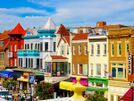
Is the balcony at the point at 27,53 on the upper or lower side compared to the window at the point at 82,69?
upper

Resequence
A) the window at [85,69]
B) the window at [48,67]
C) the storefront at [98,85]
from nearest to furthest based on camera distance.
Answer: the storefront at [98,85], the window at [85,69], the window at [48,67]

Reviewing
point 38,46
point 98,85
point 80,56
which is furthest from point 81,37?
point 38,46

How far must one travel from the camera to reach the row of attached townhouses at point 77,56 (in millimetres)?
39219

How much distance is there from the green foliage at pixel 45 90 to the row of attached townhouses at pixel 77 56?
861 millimetres

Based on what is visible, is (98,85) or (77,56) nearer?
(98,85)

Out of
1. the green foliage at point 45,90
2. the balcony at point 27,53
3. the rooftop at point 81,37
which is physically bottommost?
the green foliage at point 45,90

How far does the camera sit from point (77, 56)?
4894 centimetres

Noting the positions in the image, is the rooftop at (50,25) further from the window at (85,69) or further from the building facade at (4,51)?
the building facade at (4,51)

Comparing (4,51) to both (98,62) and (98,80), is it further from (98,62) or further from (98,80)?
(98,80)

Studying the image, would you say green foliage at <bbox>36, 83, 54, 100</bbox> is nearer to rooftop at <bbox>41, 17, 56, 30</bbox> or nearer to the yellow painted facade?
the yellow painted facade

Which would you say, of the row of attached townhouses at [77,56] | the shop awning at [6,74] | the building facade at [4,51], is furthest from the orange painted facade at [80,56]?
the building facade at [4,51]

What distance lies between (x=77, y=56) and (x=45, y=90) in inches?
237

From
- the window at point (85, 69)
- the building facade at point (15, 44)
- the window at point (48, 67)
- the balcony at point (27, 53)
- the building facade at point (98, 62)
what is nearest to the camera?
the building facade at point (98, 62)

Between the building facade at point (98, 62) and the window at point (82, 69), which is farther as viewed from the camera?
the window at point (82, 69)
